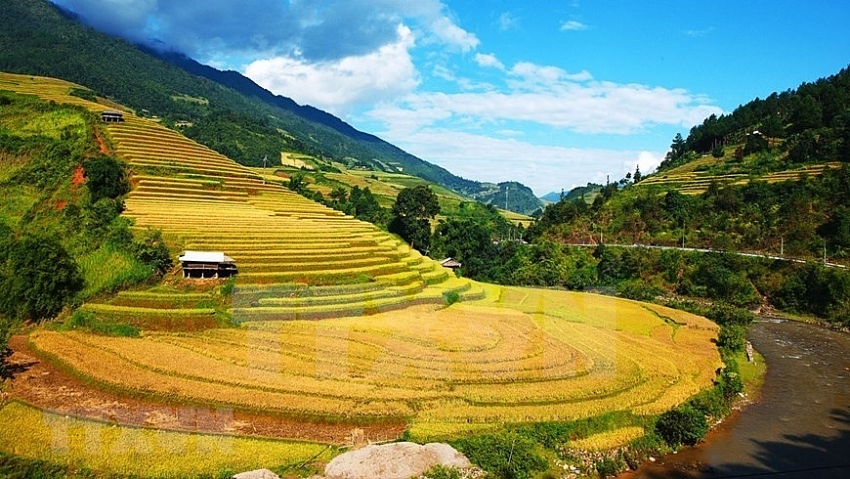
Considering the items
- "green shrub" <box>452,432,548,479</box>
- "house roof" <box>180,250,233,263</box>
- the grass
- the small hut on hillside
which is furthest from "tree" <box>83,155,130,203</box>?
"green shrub" <box>452,432,548,479</box>

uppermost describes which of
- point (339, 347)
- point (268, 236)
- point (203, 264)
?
point (268, 236)

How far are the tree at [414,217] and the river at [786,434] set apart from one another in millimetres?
37591

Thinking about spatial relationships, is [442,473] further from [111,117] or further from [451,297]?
[111,117]

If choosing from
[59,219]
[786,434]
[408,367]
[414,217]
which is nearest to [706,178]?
[414,217]

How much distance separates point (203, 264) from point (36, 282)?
22.6 ft

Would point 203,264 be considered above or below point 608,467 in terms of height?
above

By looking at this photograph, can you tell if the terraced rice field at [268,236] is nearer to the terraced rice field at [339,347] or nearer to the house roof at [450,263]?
the terraced rice field at [339,347]

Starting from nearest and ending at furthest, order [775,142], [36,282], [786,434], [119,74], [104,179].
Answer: [786,434] < [36,282] < [104,179] < [775,142] < [119,74]

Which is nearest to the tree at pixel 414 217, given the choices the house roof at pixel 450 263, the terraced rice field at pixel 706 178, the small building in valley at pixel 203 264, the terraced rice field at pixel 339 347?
the house roof at pixel 450 263

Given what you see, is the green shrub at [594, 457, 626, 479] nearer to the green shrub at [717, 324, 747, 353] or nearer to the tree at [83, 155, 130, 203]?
the green shrub at [717, 324, 747, 353]

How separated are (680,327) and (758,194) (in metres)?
30.7

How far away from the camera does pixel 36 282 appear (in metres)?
24.9

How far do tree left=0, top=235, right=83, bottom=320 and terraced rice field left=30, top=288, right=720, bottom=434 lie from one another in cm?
177

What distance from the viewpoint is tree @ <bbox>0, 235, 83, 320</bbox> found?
24.7m
